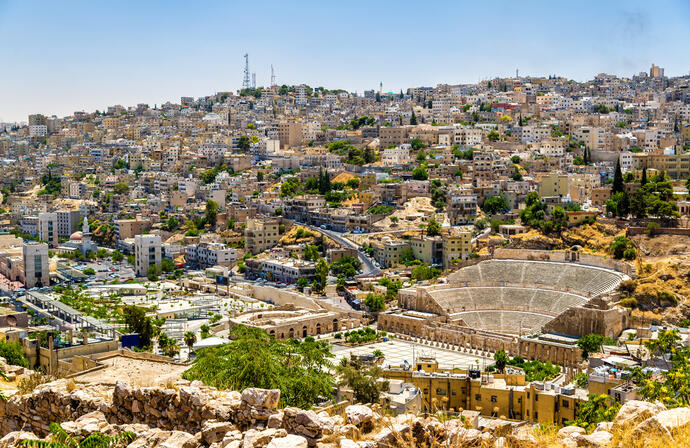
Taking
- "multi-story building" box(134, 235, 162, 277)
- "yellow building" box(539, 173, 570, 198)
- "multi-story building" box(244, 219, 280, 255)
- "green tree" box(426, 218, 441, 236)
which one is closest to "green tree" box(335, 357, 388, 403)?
"green tree" box(426, 218, 441, 236)

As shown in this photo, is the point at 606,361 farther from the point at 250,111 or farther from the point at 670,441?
the point at 250,111

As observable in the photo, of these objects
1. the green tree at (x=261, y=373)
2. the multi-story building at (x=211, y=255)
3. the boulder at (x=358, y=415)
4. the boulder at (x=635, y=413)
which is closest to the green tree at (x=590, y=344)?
the green tree at (x=261, y=373)

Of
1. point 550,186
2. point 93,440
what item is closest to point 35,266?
point 550,186

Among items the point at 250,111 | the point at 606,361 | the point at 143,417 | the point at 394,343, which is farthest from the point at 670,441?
the point at 250,111

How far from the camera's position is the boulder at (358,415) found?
22.2 feet

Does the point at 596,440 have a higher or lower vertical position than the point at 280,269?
higher

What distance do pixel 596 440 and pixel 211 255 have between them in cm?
4109

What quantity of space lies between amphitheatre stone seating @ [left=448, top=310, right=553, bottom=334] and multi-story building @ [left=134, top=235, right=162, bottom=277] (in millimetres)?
21035

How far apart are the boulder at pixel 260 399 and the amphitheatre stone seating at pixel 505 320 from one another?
24.1m

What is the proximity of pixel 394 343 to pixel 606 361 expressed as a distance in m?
10.9

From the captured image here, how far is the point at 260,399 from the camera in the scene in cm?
692

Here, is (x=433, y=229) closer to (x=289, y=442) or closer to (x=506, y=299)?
(x=506, y=299)

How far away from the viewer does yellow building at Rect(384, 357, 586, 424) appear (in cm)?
1705

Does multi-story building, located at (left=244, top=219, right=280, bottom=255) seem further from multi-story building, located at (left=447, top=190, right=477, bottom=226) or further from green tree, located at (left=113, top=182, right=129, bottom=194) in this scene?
green tree, located at (left=113, top=182, right=129, bottom=194)
